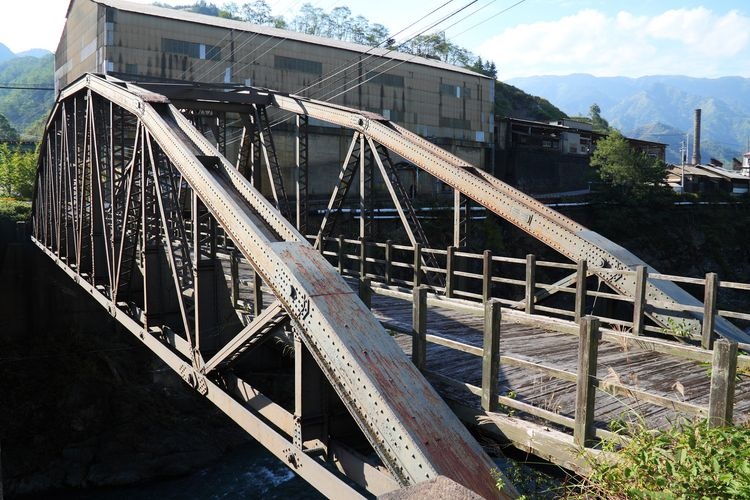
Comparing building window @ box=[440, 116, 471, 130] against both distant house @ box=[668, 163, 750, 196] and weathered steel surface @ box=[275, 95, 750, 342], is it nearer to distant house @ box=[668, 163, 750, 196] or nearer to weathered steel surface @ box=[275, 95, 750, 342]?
distant house @ box=[668, 163, 750, 196]

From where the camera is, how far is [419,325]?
21.9 ft

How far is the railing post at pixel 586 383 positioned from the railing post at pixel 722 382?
2.88ft

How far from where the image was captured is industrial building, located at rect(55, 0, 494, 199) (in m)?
33.1

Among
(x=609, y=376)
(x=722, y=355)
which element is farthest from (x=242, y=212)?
(x=722, y=355)

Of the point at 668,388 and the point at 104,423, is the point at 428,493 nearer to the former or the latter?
the point at 668,388

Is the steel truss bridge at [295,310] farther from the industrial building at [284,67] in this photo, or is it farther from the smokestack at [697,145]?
the smokestack at [697,145]

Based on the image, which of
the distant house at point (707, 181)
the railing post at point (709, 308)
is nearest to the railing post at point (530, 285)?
the railing post at point (709, 308)

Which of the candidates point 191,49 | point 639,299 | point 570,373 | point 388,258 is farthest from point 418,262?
point 191,49

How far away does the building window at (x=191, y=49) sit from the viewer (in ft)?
112

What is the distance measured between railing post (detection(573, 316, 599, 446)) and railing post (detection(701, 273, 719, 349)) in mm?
3766

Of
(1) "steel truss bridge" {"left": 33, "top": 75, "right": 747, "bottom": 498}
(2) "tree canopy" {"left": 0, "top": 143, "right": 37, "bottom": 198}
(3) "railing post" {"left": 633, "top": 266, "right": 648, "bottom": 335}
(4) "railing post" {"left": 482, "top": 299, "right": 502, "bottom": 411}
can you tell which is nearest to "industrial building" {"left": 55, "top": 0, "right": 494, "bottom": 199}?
(2) "tree canopy" {"left": 0, "top": 143, "right": 37, "bottom": 198}

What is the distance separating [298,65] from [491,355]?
36438 mm

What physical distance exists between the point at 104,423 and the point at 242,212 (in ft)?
56.0

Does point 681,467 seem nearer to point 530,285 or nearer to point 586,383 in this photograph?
point 586,383
